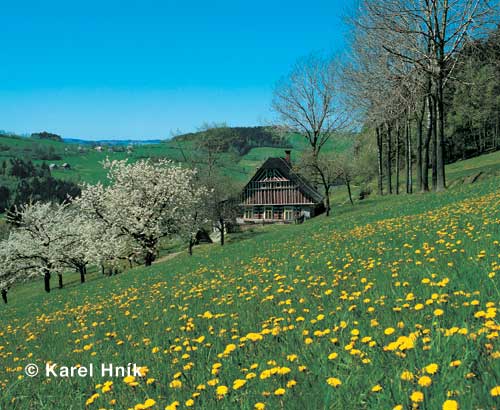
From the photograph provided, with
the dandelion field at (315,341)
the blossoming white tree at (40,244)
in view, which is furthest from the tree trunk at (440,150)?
the blossoming white tree at (40,244)

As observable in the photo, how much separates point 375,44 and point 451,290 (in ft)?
86.5

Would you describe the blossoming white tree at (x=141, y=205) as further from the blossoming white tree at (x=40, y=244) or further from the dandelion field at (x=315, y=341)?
the dandelion field at (x=315, y=341)

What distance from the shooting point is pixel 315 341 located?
399 cm

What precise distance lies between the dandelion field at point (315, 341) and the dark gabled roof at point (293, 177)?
62085 mm

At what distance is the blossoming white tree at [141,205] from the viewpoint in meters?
34.3

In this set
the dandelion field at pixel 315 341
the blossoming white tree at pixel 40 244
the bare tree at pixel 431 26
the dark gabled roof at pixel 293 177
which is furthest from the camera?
the dark gabled roof at pixel 293 177

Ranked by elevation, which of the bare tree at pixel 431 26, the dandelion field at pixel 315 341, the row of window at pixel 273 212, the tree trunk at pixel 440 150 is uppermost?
the bare tree at pixel 431 26

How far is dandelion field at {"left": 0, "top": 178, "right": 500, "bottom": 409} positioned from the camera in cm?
275

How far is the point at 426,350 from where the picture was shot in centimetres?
314

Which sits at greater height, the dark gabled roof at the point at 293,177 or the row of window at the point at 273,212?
the dark gabled roof at the point at 293,177

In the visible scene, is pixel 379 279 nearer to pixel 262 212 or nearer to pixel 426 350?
pixel 426 350

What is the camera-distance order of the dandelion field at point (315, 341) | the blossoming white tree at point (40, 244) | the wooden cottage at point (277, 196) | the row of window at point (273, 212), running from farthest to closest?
the row of window at point (273, 212) → the wooden cottage at point (277, 196) → the blossoming white tree at point (40, 244) → the dandelion field at point (315, 341)

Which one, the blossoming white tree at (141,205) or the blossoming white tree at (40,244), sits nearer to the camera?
the blossoming white tree at (141,205)

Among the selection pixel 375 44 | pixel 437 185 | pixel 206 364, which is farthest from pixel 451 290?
pixel 375 44
